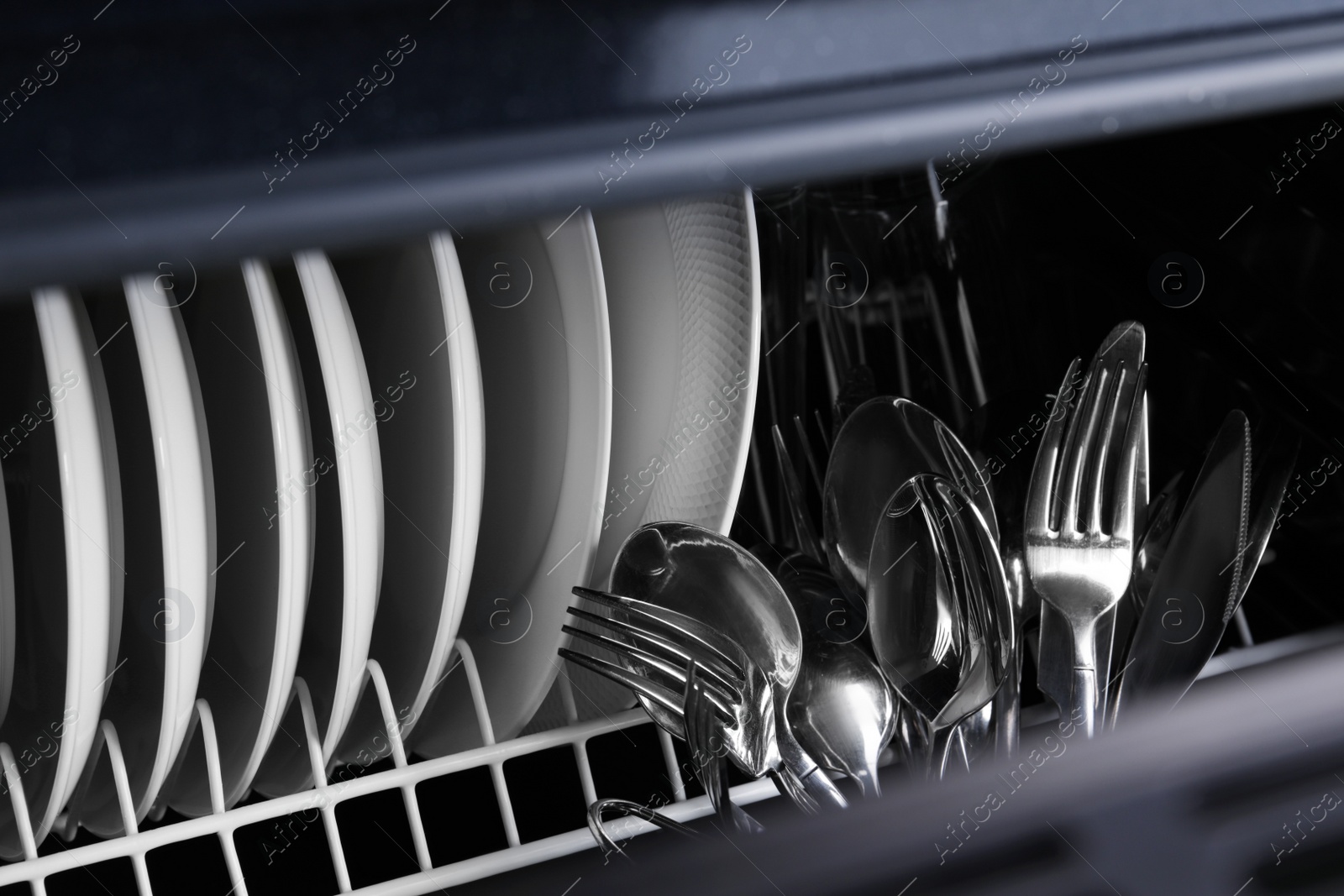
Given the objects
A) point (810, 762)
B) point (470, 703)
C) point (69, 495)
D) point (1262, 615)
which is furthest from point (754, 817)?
point (1262, 615)

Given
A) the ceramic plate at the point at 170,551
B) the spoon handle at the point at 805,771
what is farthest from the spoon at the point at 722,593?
the ceramic plate at the point at 170,551

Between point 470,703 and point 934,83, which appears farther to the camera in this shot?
point 470,703

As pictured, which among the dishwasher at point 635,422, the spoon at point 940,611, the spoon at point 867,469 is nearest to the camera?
the dishwasher at point 635,422

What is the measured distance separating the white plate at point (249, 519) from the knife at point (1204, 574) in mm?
449

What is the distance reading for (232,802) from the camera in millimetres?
571

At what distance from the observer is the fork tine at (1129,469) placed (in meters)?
0.59

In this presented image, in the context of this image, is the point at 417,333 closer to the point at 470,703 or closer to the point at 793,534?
the point at 470,703

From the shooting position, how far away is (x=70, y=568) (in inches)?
17.3

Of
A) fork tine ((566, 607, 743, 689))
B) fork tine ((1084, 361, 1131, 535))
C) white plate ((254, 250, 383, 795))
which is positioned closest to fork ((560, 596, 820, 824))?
fork tine ((566, 607, 743, 689))

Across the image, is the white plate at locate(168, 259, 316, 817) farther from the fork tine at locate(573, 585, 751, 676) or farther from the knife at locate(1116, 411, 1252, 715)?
the knife at locate(1116, 411, 1252, 715)

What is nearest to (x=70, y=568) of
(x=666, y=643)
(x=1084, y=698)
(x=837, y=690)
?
(x=666, y=643)

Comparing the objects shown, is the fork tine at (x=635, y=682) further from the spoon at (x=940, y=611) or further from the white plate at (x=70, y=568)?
the white plate at (x=70, y=568)

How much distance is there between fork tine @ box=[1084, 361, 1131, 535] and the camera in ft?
1.94

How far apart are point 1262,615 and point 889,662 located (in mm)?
314
